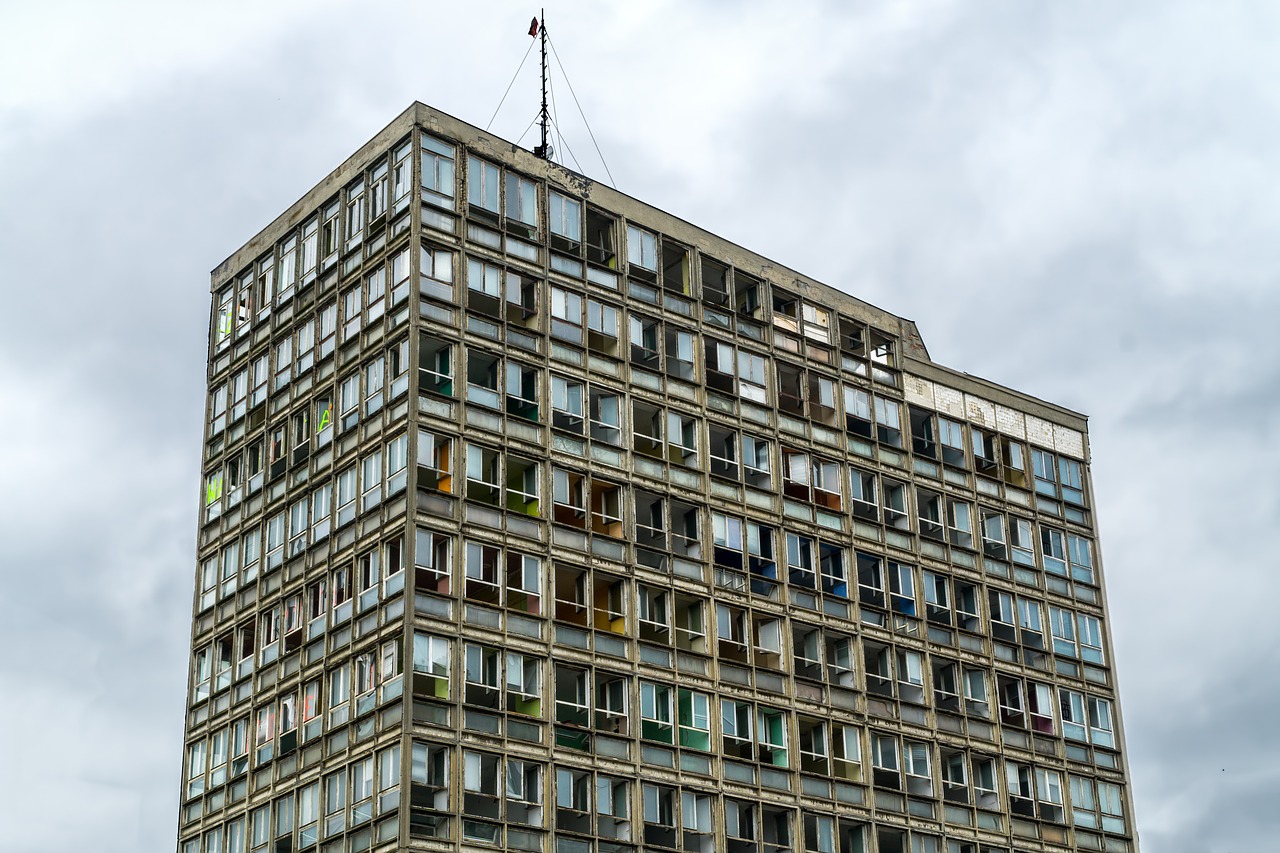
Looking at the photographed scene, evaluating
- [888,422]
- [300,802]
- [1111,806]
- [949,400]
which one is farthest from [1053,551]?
[300,802]

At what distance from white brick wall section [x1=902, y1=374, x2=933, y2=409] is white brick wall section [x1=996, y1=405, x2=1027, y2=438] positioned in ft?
12.7

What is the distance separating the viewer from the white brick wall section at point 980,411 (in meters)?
85.0

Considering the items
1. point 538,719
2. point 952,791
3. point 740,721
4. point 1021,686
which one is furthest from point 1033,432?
point 538,719

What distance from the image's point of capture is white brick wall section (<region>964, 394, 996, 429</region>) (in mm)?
85000

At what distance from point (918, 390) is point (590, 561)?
66.8 ft

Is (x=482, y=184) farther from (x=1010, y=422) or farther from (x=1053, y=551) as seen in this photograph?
(x=1053, y=551)

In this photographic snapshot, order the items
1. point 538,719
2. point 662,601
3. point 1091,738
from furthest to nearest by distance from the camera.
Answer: point 1091,738
point 662,601
point 538,719

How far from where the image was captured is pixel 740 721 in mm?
70500

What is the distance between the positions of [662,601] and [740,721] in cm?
483

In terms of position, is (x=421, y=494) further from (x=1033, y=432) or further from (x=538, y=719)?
(x=1033, y=432)

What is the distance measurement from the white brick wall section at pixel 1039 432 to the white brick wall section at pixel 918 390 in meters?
5.72

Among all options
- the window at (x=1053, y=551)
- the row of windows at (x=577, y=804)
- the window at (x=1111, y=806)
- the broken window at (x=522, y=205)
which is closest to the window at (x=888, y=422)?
the window at (x=1053, y=551)

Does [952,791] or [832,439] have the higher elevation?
[832,439]

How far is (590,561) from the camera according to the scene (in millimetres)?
→ 68562
